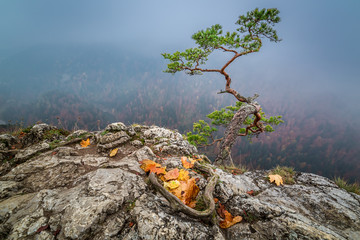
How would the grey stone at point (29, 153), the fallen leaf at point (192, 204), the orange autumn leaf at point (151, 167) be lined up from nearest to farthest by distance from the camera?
the fallen leaf at point (192, 204) < the orange autumn leaf at point (151, 167) < the grey stone at point (29, 153)

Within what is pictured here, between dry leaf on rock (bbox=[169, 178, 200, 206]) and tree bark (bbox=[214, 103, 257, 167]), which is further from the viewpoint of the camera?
tree bark (bbox=[214, 103, 257, 167])

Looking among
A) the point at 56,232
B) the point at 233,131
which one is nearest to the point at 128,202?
the point at 56,232

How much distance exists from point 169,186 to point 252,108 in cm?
624

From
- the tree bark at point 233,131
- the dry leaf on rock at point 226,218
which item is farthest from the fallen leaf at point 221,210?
the tree bark at point 233,131

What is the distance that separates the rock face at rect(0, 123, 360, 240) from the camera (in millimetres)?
2104

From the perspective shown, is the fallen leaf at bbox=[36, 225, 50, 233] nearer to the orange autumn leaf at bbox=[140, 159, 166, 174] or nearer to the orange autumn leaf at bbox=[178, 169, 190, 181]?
the orange autumn leaf at bbox=[140, 159, 166, 174]

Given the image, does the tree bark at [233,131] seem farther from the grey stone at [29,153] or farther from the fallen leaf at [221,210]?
the grey stone at [29,153]

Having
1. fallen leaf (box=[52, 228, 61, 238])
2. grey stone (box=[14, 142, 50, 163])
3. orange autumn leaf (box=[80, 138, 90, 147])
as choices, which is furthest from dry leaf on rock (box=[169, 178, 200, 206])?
grey stone (box=[14, 142, 50, 163])

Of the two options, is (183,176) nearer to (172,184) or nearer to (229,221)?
(172,184)

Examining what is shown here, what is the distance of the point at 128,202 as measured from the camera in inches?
98.1

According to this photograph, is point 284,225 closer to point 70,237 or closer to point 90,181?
point 70,237

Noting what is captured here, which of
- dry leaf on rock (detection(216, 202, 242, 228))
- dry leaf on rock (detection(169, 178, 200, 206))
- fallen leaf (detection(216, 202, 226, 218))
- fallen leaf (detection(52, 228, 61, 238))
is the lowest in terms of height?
fallen leaf (detection(216, 202, 226, 218))

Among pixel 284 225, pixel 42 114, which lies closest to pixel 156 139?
pixel 284 225

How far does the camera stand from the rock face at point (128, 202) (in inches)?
82.8
